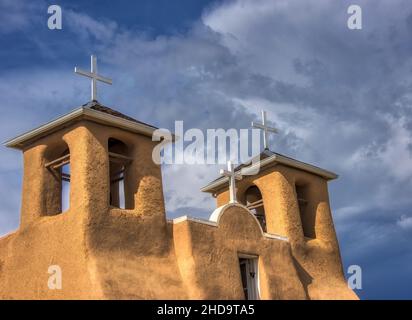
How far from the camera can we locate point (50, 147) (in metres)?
18.5

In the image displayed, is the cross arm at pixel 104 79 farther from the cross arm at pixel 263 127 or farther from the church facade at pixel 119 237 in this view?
the cross arm at pixel 263 127

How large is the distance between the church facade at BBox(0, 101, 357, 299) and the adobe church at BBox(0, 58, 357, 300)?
0.09 feet

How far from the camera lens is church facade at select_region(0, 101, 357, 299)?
16.4m

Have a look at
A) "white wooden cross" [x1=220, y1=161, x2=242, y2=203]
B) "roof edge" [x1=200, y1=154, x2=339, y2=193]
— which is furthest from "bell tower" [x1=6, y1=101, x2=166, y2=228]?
"roof edge" [x1=200, y1=154, x2=339, y2=193]

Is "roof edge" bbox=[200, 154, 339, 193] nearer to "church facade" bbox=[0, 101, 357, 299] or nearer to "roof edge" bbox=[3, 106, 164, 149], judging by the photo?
"church facade" bbox=[0, 101, 357, 299]

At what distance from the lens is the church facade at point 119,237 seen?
16.4 m

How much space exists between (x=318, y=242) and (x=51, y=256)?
961 centimetres

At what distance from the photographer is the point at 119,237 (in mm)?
16922

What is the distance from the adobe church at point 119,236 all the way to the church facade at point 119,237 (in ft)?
0.09

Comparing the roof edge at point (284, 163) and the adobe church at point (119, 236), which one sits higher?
the roof edge at point (284, 163)

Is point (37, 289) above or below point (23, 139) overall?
below

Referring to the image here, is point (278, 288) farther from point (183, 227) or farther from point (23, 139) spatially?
point (23, 139)

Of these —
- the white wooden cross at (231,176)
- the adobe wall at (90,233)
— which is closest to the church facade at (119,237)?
the adobe wall at (90,233)
